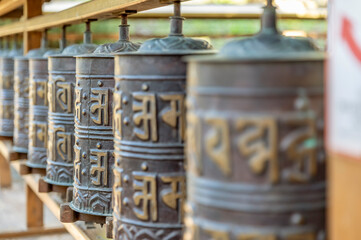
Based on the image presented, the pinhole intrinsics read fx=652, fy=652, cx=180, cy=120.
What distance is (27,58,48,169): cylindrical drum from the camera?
301 centimetres

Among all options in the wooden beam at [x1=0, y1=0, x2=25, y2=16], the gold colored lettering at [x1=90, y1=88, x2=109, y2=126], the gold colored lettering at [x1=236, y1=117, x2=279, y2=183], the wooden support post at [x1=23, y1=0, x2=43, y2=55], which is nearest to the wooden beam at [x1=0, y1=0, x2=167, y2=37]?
the wooden support post at [x1=23, y1=0, x2=43, y2=55]

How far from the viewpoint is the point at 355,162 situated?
3.18 ft

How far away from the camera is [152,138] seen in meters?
1.55

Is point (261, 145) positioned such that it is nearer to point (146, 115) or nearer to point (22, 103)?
point (146, 115)

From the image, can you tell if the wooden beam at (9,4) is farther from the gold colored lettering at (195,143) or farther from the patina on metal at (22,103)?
the gold colored lettering at (195,143)

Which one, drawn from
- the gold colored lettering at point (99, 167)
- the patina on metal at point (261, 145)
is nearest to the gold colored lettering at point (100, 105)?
the gold colored lettering at point (99, 167)

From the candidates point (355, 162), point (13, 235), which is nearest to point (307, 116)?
point (355, 162)

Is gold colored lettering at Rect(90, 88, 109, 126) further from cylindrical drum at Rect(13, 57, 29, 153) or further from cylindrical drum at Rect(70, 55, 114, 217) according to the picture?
cylindrical drum at Rect(13, 57, 29, 153)

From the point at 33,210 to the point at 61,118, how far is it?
7.21 feet

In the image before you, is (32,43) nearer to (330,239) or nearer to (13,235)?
(13,235)

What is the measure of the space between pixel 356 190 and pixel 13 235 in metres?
3.90

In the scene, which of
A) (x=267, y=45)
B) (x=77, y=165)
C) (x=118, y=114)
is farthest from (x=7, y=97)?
(x=267, y=45)

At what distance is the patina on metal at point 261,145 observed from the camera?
1.09 metres

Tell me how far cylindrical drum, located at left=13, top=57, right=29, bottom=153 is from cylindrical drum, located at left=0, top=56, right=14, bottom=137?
1.75 feet
